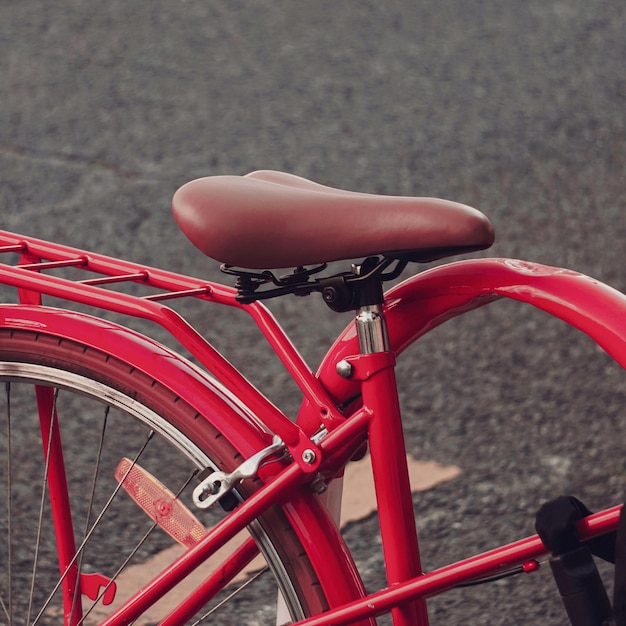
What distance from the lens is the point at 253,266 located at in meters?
1.50

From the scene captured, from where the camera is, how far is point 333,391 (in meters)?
1.61

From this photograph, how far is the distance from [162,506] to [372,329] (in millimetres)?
514

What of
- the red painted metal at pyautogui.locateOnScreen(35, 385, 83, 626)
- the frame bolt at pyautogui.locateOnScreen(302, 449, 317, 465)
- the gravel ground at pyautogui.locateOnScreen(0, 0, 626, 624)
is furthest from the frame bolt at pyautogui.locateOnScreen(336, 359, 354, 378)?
the gravel ground at pyautogui.locateOnScreen(0, 0, 626, 624)

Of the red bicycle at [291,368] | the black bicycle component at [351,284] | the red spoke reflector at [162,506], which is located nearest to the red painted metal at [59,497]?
the red bicycle at [291,368]

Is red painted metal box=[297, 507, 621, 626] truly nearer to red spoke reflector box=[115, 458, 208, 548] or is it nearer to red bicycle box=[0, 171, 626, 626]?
red bicycle box=[0, 171, 626, 626]

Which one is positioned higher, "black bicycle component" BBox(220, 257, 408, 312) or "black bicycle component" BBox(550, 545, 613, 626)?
"black bicycle component" BBox(220, 257, 408, 312)

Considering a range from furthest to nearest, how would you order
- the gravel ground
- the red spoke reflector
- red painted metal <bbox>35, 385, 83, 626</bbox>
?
the gravel ground → red painted metal <bbox>35, 385, 83, 626</bbox> → the red spoke reflector

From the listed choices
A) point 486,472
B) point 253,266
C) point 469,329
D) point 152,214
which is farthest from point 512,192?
point 253,266

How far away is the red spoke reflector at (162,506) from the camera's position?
1732 mm

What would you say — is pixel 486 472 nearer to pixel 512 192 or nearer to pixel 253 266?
pixel 253 266

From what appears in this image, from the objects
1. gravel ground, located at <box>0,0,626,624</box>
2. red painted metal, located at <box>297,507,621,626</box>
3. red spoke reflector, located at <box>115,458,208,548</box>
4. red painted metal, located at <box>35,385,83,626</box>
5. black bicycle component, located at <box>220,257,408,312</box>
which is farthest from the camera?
gravel ground, located at <box>0,0,626,624</box>

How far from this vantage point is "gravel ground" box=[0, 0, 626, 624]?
3328 millimetres

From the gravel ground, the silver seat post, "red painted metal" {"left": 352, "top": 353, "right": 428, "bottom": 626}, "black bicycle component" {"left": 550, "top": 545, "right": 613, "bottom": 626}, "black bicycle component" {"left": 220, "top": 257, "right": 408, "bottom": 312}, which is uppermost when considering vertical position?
the gravel ground

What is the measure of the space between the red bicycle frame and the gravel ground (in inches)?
45.4
